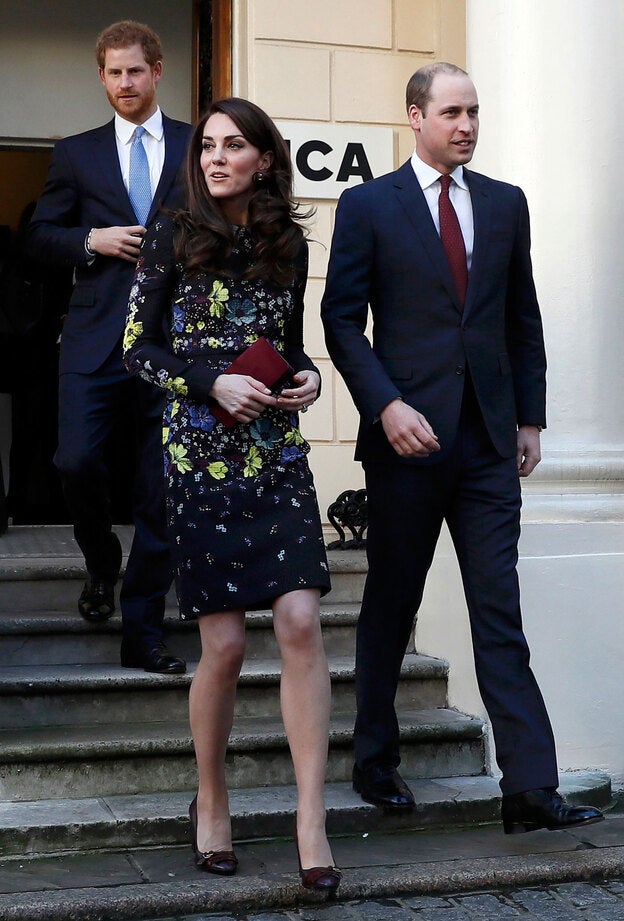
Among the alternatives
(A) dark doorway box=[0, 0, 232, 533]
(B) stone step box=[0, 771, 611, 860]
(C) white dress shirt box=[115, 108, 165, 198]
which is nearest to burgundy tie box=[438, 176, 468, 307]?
(C) white dress shirt box=[115, 108, 165, 198]

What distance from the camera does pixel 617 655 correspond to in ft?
15.0

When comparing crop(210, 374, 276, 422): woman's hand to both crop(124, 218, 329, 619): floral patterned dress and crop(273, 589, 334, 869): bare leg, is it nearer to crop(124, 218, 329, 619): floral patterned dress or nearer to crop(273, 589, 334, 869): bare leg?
crop(124, 218, 329, 619): floral patterned dress

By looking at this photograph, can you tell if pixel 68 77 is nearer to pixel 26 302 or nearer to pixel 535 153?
pixel 26 302

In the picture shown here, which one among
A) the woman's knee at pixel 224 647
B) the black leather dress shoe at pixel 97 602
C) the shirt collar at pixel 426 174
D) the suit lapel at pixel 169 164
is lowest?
the black leather dress shoe at pixel 97 602

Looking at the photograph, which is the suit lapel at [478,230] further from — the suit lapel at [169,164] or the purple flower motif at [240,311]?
the suit lapel at [169,164]

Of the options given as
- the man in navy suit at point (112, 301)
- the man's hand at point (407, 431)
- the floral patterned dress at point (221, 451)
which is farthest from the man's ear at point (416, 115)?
the man in navy suit at point (112, 301)

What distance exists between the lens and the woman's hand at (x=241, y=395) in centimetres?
335

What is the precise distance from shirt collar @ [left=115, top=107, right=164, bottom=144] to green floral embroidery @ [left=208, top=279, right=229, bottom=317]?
140 cm

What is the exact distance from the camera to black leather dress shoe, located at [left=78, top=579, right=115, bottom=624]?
15.7 feet

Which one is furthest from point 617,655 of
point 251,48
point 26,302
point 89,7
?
point 89,7

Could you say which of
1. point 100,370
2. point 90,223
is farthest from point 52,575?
point 90,223

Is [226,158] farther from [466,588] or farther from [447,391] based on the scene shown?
[466,588]

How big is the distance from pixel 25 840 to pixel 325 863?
909mm

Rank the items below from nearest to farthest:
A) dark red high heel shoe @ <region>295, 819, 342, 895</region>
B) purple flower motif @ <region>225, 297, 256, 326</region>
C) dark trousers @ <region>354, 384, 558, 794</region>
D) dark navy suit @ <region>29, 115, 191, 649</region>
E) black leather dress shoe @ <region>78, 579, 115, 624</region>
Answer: dark red high heel shoe @ <region>295, 819, 342, 895</region>
purple flower motif @ <region>225, 297, 256, 326</region>
dark trousers @ <region>354, 384, 558, 794</region>
dark navy suit @ <region>29, 115, 191, 649</region>
black leather dress shoe @ <region>78, 579, 115, 624</region>
